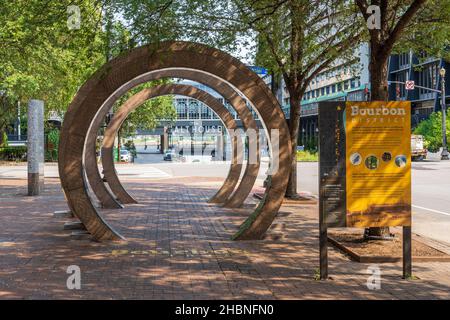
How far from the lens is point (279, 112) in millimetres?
10305

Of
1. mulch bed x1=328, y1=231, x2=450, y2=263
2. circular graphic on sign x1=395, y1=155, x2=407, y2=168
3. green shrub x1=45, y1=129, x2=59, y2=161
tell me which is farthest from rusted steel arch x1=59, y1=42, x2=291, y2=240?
green shrub x1=45, y1=129, x2=59, y2=161

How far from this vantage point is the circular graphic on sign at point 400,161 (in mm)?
7738

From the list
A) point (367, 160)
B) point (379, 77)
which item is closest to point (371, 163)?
point (367, 160)

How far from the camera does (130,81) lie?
10.2 meters

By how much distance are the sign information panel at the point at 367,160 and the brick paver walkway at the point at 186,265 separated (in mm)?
853

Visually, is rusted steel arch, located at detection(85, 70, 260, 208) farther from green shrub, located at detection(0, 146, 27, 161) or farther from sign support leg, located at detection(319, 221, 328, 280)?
green shrub, located at detection(0, 146, 27, 161)

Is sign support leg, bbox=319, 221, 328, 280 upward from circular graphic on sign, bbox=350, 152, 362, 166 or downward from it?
downward

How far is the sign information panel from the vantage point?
7656mm

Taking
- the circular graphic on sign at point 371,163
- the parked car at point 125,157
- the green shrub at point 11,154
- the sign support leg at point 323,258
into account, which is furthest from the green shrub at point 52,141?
the sign support leg at point 323,258

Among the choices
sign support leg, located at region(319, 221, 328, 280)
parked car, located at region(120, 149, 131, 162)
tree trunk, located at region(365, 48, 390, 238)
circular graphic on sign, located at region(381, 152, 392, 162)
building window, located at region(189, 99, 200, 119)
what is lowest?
sign support leg, located at region(319, 221, 328, 280)

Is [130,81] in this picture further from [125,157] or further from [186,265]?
[125,157]

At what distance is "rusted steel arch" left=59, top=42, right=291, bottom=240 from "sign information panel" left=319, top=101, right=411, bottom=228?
2.58m
